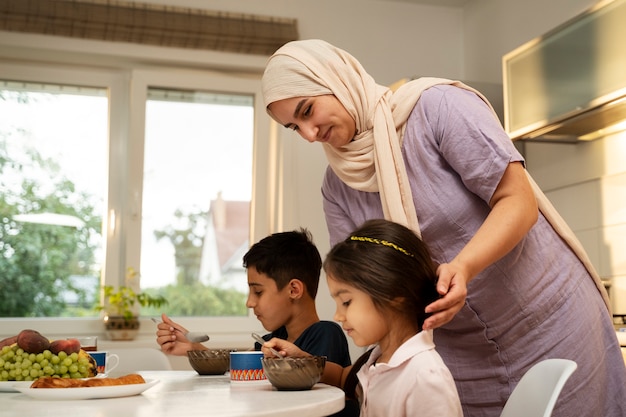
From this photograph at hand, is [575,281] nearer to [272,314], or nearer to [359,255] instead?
[359,255]

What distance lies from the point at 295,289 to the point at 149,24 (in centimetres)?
244

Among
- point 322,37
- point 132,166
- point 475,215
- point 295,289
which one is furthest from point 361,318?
point 322,37

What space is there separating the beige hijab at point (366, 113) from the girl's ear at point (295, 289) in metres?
0.53

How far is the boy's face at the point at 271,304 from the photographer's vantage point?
210 cm

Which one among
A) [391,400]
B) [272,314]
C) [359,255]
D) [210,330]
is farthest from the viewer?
[210,330]

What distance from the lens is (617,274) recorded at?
3.25 metres

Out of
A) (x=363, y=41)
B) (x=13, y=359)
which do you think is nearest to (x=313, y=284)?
(x=13, y=359)

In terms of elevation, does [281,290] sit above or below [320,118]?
below

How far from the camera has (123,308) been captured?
155 inches

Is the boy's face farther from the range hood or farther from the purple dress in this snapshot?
the range hood

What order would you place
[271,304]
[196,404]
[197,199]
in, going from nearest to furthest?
[196,404] < [271,304] < [197,199]

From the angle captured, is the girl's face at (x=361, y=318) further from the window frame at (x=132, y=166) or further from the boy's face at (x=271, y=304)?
the window frame at (x=132, y=166)

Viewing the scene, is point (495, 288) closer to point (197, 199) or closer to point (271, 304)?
point (271, 304)

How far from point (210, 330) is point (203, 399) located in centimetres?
304
